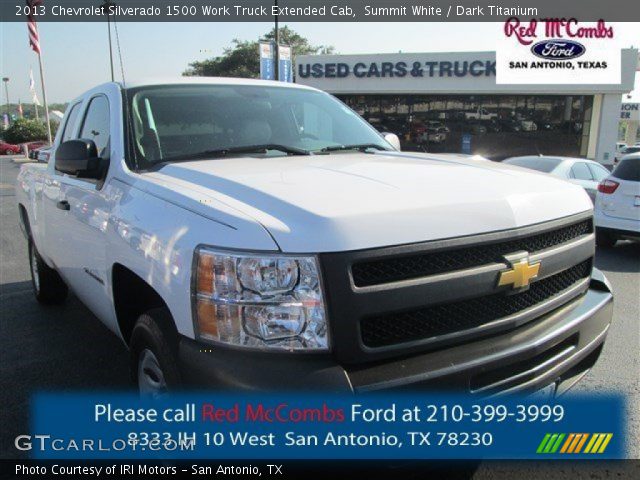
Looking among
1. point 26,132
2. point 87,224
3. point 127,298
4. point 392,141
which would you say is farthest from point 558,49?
point 26,132

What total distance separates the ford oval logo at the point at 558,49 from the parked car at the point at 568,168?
1454 cm

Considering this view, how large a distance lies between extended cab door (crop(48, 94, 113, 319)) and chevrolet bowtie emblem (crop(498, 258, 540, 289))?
6.47 ft

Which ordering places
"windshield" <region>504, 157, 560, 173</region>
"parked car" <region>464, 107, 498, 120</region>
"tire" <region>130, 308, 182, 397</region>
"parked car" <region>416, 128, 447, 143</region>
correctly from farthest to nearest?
"parked car" <region>416, 128, 447, 143</region>
"parked car" <region>464, 107, 498, 120</region>
"windshield" <region>504, 157, 560, 173</region>
"tire" <region>130, 308, 182, 397</region>

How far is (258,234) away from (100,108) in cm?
229

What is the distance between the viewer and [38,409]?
3.28 metres

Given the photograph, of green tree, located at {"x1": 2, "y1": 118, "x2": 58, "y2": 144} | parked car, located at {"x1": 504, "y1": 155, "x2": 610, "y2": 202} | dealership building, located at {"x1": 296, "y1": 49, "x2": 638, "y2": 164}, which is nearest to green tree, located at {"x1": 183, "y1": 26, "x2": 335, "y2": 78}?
green tree, located at {"x1": 2, "y1": 118, "x2": 58, "y2": 144}

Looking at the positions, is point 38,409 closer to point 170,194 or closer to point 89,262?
point 89,262

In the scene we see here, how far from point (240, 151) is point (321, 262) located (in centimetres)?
154

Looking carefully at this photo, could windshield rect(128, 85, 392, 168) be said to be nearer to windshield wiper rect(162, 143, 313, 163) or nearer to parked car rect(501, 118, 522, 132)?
windshield wiper rect(162, 143, 313, 163)

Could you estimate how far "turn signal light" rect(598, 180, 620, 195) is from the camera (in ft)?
26.3

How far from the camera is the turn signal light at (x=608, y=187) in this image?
8.01m

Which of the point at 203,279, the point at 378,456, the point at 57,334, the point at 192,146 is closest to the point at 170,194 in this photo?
the point at 203,279

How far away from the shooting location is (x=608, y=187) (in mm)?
8086

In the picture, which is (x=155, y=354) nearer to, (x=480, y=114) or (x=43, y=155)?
(x=43, y=155)
